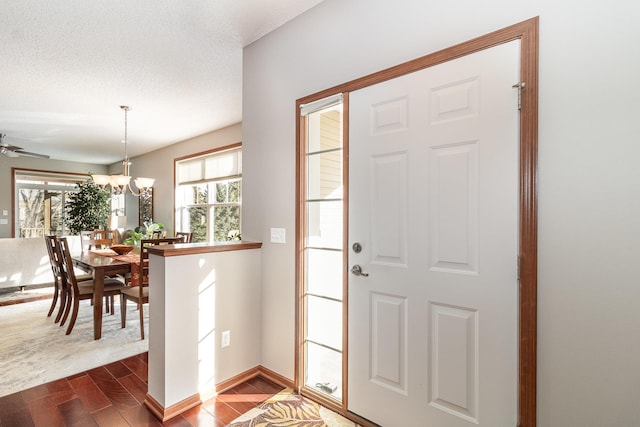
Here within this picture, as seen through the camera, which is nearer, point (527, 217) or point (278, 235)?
point (527, 217)

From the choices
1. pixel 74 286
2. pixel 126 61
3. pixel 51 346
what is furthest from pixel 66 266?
pixel 126 61

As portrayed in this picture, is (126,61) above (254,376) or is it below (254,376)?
above

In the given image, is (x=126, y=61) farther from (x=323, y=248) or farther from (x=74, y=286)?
(x=323, y=248)

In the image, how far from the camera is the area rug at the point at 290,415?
6.27ft

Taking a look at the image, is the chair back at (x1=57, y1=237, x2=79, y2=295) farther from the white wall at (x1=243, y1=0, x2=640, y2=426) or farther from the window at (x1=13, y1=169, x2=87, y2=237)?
the window at (x1=13, y1=169, x2=87, y2=237)

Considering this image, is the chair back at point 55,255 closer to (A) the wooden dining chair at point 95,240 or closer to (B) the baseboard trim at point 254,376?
(A) the wooden dining chair at point 95,240

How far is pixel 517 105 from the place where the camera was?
1391mm

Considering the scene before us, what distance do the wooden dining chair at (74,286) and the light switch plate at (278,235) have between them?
2.22 metres

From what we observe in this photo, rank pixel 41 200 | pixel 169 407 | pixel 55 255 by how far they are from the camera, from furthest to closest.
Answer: pixel 41 200, pixel 55 255, pixel 169 407

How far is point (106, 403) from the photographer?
2121 mm


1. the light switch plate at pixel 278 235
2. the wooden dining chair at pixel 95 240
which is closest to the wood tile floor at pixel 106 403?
the light switch plate at pixel 278 235

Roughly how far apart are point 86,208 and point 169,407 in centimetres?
676

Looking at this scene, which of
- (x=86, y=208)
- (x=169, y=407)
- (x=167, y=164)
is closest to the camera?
(x=169, y=407)

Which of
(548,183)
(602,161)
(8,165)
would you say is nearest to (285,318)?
(548,183)
